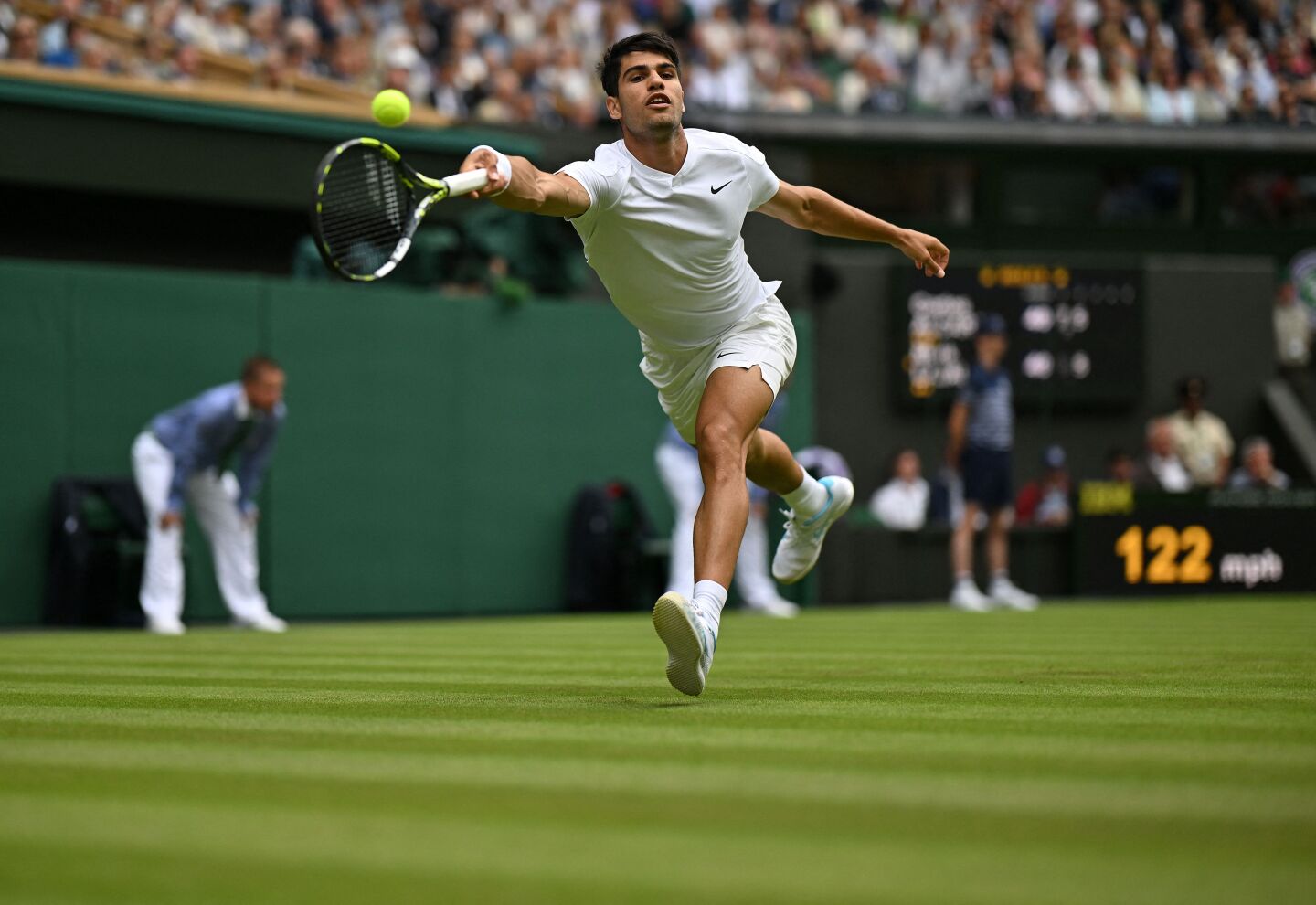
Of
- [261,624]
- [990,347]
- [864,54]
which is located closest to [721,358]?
[261,624]

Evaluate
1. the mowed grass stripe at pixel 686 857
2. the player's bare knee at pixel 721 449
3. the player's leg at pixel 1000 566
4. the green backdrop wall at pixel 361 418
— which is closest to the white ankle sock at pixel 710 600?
the player's bare knee at pixel 721 449

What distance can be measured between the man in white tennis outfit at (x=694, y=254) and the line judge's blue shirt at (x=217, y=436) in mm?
5755

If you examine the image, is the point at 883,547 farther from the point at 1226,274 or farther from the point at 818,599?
the point at 1226,274

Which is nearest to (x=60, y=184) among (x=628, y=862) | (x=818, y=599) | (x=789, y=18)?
(x=818, y=599)

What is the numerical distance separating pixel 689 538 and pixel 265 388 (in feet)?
10.3

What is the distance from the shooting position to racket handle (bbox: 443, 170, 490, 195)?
15.9 feet

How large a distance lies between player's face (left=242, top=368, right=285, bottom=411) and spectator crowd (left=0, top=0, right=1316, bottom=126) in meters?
6.18

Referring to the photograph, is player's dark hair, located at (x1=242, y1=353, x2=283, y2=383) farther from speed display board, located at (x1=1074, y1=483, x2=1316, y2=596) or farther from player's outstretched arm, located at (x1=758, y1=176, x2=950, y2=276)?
speed display board, located at (x1=1074, y1=483, x2=1316, y2=596)

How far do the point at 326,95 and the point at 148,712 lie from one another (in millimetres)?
11535

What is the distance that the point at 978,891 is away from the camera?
234 centimetres

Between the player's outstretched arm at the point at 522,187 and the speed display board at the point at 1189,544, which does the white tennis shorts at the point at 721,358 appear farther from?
the speed display board at the point at 1189,544

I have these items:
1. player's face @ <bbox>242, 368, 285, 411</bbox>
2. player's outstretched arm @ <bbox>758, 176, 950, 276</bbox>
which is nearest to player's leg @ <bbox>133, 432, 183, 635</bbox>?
player's face @ <bbox>242, 368, 285, 411</bbox>

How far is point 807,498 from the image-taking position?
6945 millimetres

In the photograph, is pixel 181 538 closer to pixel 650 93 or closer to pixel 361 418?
pixel 361 418
